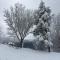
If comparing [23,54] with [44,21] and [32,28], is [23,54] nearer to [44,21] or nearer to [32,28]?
[32,28]

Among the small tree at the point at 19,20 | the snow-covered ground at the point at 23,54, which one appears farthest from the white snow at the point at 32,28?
the snow-covered ground at the point at 23,54

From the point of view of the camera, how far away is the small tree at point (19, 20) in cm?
144

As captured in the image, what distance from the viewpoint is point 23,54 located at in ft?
4.72

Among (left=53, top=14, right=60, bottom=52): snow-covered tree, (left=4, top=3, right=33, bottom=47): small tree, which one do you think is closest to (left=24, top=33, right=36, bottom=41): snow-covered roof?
(left=4, top=3, right=33, bottom=47): small tree

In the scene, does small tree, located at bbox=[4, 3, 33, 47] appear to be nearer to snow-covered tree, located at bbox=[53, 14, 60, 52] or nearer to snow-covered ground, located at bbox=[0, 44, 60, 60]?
snow-covered ground, located at bbox=[0, 44, 60, 60]

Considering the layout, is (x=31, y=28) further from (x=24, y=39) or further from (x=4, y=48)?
(x=4, y=48)

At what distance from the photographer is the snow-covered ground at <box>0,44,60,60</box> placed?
134 cm

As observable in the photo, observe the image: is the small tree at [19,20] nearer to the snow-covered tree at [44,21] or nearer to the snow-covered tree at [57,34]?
the snow-covered tree at [44,21]

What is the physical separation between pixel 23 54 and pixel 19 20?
1.40 ft

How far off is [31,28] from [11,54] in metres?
0.42

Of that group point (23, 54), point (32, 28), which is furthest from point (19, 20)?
point (23, 54)

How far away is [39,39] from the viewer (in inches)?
53.9

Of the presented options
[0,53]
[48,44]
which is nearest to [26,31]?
[48,44]

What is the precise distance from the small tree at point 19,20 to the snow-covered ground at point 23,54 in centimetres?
14
